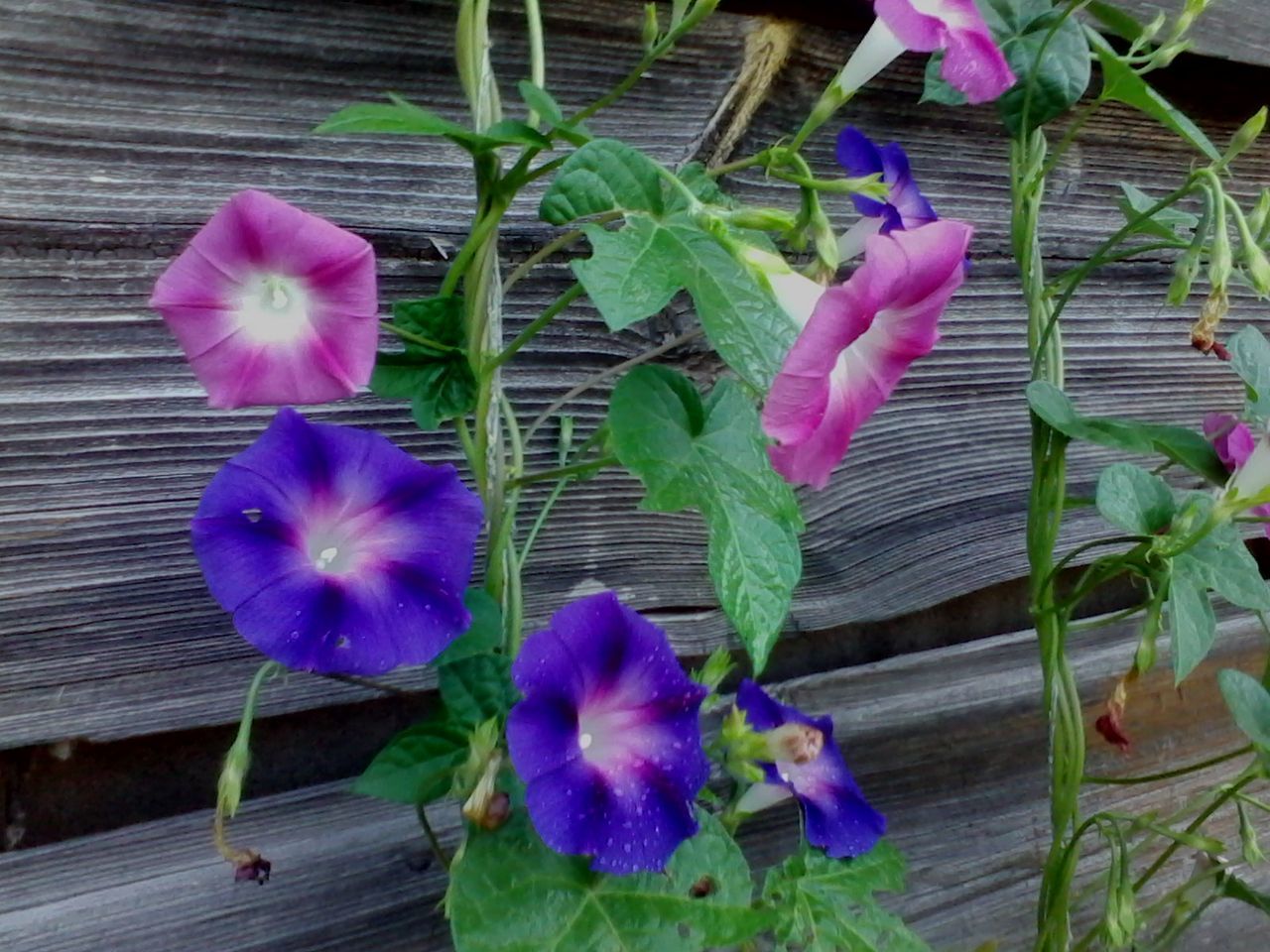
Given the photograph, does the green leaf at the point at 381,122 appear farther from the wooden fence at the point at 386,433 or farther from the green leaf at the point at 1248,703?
the green leaf at the point at 1248,703

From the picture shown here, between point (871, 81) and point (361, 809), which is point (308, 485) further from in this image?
point (871, 81)

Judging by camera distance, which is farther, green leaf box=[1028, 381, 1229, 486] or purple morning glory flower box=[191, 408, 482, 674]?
green leaf box=[1028, 381, 1229, 486]

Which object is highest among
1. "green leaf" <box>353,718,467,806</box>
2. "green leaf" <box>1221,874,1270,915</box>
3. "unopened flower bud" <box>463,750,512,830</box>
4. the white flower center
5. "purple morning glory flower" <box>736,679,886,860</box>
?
the white flower center

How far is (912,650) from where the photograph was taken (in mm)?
948

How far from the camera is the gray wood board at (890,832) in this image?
611 millimetres

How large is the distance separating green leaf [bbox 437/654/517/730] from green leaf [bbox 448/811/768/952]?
2.2 inches

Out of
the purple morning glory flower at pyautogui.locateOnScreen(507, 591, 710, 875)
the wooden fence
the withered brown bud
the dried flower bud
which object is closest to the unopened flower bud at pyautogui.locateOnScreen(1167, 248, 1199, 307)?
the dried flower bud

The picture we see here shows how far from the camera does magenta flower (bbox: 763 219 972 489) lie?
0.37m

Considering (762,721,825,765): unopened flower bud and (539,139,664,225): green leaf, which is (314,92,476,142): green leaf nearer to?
(539,139,664,225): green leaf

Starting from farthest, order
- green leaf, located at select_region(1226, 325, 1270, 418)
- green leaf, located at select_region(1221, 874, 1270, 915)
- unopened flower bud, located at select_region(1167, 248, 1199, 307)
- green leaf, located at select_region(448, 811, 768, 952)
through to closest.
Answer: green leaf, located at select_region(1221, 874, 1270, 915) → green leaf, located at select_region(1226, 325, 1270, 418) → unopened flower bud, located at select_region(1167, 248, 1199, 307) → green leaf, located at select_region(448, 811, 768, 952)

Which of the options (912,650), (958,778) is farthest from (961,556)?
(958,778)

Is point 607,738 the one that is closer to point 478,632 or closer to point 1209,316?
point 478,632

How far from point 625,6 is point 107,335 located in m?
0.39

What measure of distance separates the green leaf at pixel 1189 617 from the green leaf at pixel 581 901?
321 mm
